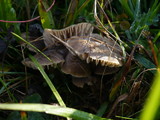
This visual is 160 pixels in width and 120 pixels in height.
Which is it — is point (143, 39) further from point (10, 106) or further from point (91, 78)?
point (10, 106)

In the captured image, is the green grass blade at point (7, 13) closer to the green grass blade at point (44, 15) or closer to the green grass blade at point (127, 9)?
the green grass blade at point (44, 15)

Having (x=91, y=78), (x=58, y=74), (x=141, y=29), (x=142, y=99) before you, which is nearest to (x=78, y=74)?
(x=91, y=78)

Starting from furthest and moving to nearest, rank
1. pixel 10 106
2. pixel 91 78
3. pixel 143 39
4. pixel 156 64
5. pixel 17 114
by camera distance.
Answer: pixel 143 39 < pixel 91 78 < pixel 156 64 < pixel 17 114 < pixel 10 106

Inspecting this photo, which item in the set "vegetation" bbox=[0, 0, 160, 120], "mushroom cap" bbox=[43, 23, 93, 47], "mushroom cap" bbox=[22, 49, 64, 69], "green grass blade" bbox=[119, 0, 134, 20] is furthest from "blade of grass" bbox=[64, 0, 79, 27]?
"green grass blade" bbox=[119, 0, 134, 20]

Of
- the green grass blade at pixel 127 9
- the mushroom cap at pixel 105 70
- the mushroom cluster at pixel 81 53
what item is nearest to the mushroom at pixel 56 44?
the mushroom cluster at pixel 81 53

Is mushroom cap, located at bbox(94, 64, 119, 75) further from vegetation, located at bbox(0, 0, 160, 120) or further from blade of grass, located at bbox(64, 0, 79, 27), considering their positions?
blade of grass, located at bbox(64, 0, 79, 27)

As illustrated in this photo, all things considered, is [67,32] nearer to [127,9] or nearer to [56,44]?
[56,44]
